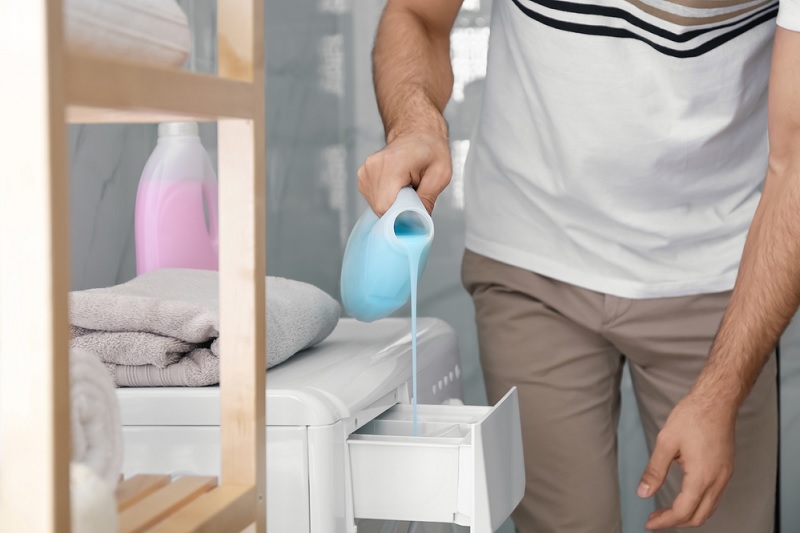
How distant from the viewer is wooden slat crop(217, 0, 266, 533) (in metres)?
0.66

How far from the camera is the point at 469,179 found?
1.54 m

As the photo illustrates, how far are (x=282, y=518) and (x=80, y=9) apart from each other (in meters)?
0.53

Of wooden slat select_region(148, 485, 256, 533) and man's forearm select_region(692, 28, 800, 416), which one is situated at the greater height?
man's forearm select_region(692, 28, 800, 416)

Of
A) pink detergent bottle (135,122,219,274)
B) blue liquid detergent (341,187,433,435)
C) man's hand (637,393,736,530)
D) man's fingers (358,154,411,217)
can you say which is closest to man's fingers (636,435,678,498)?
man's hand (637,393,736,530)

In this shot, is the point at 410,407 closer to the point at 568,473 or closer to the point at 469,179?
the point at 568,473

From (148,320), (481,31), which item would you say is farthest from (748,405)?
(481,31)

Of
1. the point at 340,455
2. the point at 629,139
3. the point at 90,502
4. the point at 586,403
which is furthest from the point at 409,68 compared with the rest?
the point at 90,502

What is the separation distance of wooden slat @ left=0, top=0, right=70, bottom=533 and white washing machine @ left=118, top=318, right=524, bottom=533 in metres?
0.43

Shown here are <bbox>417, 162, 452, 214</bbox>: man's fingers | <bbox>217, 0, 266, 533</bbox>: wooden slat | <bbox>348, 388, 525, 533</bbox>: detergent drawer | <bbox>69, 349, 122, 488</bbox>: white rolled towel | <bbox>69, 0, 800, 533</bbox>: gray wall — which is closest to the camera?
<bbox>69, 349, 122, 488</bbox>: white rolled towel

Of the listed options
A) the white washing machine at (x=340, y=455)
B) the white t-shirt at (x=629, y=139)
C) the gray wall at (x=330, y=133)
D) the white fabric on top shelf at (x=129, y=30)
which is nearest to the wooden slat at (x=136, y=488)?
the white washing machine at (x=340, y=455)

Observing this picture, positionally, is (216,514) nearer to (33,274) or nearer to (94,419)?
(94,419)

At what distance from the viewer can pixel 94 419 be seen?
0.57 m

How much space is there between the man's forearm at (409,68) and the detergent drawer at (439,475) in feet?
1.59

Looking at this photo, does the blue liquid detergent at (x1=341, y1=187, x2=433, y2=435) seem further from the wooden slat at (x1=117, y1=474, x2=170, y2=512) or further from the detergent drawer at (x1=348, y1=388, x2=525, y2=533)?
the wooden slat at (x1=117, y1=474, x2=170, y2=512)
